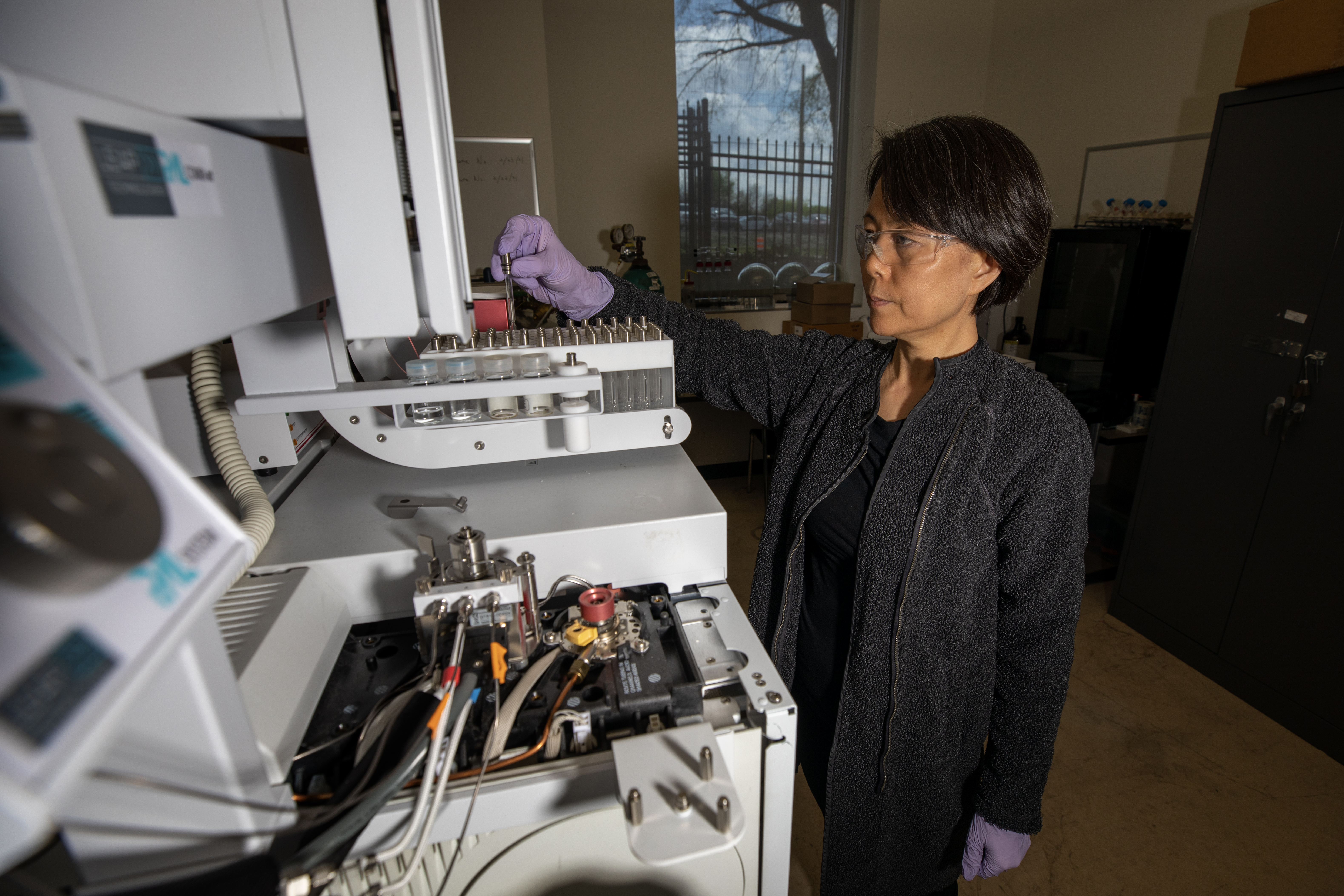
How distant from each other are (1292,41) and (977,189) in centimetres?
148

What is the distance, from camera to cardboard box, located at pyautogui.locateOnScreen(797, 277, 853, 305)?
122 inches

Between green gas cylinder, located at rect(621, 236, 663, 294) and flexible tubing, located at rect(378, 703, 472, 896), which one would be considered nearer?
flexible tubing, located at rect(378, 703, 472, 896)

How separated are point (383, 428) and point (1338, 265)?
224cm

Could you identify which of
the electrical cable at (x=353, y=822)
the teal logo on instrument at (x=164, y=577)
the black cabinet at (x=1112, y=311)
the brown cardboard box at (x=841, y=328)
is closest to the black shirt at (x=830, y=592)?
the electrical cable at (x=353, y=822)

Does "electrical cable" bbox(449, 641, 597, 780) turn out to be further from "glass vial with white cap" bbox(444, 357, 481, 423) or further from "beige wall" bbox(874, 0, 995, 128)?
"beige wall" bbox(874, 0, 995, 128)

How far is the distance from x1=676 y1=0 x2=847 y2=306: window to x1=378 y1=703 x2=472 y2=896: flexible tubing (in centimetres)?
306

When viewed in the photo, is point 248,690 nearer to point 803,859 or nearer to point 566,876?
point 566,876

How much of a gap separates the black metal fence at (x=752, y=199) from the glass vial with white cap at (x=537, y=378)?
260 centimetres

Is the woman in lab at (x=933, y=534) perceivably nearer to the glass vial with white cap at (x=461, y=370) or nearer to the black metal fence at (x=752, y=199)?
the glass vial with white cap at (x=461, y=370)

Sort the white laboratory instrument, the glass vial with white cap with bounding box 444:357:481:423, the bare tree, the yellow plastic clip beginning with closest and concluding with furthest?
the white laboratory instrument < the yellow plastic clip < the glass vial with white cap with bounding box 444:357:481:423 < the bare tree

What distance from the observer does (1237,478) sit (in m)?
1.84

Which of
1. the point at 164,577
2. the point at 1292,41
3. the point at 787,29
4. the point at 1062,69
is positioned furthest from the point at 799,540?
the point at 787,29

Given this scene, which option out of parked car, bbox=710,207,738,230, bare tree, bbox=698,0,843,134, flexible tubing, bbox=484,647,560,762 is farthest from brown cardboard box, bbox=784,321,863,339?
flexible tubing, bbox=484,647,560,762

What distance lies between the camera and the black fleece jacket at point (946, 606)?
34.7 inches
